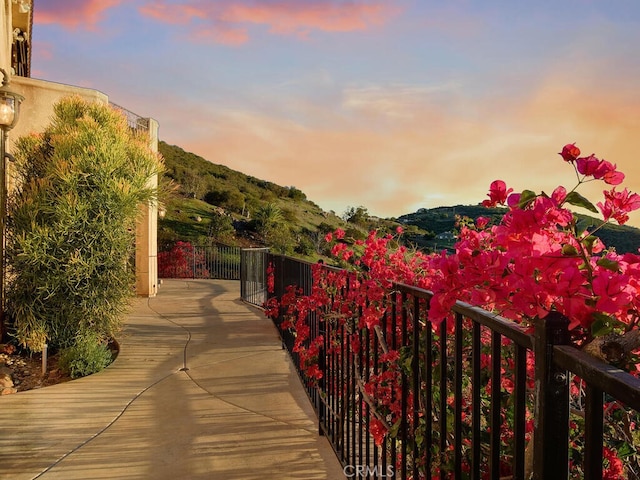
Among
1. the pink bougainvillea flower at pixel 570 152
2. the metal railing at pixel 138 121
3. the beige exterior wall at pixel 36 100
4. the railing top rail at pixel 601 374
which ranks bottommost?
the railing top rail at pixel 601 374

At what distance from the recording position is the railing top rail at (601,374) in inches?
24.5

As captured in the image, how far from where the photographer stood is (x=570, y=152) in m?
1.25

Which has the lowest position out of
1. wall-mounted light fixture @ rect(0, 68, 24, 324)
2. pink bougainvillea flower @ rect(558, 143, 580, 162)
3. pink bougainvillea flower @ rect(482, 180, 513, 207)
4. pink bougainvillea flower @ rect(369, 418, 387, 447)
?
pink bougainvillea flower @ rect(369, 418, 387, 447)

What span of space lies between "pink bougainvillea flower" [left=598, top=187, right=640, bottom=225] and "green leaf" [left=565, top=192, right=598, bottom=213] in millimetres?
388

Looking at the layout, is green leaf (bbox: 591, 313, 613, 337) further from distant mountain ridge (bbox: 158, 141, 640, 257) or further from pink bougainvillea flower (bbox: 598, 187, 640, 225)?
distant mountain ridge (bbox: 158, 141, 640, 257)

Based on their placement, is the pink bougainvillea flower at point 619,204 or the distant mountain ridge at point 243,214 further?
the distant mountain ridge at point 243,214

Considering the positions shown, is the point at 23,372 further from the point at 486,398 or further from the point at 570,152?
the point at 570,152

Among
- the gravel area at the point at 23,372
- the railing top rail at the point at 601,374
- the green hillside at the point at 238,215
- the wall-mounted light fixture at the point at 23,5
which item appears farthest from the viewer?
the green hillside at the point at 238,215

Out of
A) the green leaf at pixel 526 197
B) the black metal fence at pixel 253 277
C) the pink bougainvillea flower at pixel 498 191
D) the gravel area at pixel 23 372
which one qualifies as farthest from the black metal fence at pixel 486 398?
the black metal fence at pixel 253 277

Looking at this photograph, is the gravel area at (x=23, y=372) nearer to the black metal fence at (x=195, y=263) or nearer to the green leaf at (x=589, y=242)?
the green leaf at (x=589, y=242)

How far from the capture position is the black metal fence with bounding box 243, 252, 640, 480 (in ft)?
2.49

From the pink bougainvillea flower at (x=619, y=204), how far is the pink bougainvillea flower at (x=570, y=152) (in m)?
0.25

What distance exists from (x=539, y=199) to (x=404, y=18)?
5.02m

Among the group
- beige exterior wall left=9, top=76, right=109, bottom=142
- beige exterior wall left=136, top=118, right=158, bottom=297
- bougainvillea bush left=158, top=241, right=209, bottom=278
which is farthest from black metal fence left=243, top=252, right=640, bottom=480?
bougainvillea bush left=158, top=241, right=209, bottom=278
